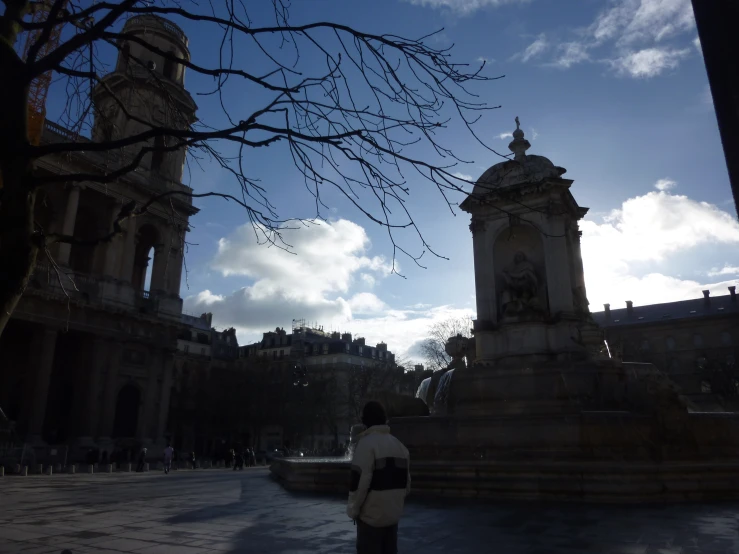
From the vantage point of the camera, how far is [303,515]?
805 cm

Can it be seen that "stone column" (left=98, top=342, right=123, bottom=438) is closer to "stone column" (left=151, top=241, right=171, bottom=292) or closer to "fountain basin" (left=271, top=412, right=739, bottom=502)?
"stone column" (left=151, top=241, right=171, bottom=292)

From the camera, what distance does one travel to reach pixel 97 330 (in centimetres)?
3819

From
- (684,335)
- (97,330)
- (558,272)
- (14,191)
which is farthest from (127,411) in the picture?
(684,335)

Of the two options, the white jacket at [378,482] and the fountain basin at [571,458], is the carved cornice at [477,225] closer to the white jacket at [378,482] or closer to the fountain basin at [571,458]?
the fountain basin at [571,458]

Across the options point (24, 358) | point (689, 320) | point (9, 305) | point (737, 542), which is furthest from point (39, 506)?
point (689, 320)

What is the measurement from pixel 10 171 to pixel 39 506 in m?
8.30

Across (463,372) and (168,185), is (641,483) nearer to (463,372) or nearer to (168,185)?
(463,372)

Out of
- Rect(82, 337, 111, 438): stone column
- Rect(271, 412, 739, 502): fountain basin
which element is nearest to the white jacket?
Rect(271, 412, 739, 502): fountain basin

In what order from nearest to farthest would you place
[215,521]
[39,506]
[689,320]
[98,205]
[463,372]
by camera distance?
1. [215,521]
2. [39,506]
3. [463,372]
4. [98,205]
5. [689,320]

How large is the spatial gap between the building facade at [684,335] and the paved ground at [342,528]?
61734mm

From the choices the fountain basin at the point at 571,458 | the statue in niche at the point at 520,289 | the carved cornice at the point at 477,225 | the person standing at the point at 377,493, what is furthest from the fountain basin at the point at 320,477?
the carved cornice at the point at 477,225

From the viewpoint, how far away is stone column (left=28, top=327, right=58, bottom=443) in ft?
109

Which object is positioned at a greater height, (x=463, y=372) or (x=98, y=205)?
(x=98, y=205)

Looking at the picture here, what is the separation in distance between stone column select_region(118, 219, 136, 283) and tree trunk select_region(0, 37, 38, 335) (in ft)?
132
